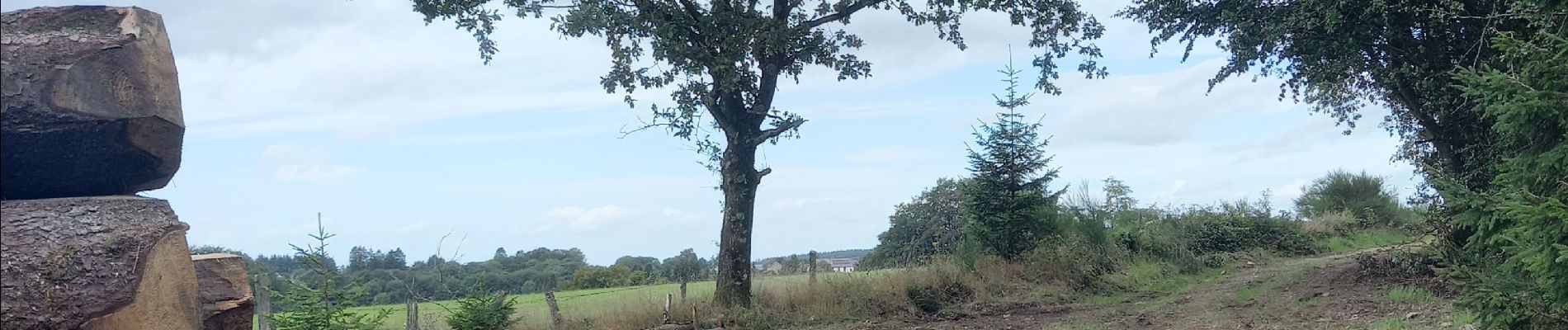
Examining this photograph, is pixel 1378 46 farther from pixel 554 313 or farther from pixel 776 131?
pixel 554 313

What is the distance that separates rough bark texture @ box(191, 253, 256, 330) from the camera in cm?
555

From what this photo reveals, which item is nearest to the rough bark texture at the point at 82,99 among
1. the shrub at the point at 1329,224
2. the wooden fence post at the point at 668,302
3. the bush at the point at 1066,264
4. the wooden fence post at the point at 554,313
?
the wooden fence post at the point at 554,313

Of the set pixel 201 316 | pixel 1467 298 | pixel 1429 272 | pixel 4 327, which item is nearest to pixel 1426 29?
pixel 1429 272

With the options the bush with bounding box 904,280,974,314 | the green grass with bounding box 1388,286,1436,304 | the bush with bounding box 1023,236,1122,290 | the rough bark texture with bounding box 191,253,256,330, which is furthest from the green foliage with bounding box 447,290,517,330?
the green grass with bounding box 1388,286,1436,304

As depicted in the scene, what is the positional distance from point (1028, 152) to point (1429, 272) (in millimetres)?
5693

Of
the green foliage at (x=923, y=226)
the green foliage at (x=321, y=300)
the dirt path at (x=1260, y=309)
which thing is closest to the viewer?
the green foliage at (x=321, y=300)

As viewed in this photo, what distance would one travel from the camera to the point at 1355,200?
28.9 meters

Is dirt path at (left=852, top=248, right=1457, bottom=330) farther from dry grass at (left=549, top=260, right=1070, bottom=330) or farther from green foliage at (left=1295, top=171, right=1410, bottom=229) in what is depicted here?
green foliage at (left=1295, top=171, right=1410, bottom=229)

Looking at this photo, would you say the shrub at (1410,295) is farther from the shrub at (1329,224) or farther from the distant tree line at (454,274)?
the shrub at (1329,224)

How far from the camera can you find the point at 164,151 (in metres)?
5.18

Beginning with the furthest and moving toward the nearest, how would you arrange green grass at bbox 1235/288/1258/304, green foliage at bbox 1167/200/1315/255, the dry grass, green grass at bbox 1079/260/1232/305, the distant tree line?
green foliage at bbox 1167/200/1315/255, green grass at bbox 1079/260/1232/305, green grass at bbox 1235/288/1258/304, the dry grass, the distant tree line

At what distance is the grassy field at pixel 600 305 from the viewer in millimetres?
10781

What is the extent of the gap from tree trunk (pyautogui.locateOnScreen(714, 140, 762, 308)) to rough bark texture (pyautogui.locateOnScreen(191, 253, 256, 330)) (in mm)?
6868

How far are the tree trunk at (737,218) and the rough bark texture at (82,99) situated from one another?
7663 millimetres
